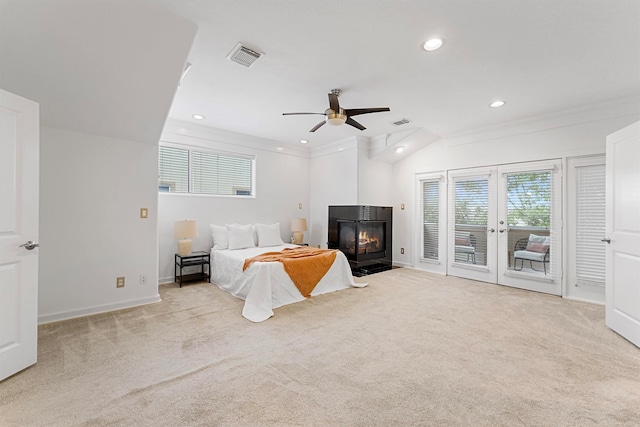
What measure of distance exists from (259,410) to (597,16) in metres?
3.63

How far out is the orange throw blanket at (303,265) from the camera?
3746mm

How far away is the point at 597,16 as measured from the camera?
6.89 ft

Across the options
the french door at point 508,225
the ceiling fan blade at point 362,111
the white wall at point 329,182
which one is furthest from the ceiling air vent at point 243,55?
the french door at point 508,225

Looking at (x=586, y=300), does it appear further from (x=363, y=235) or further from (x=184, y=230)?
(x=184, y=230)

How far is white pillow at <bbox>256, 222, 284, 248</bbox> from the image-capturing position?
527 cm

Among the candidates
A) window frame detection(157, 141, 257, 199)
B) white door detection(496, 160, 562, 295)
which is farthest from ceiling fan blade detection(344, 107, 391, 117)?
window frame detection(157, 141, 257, 199)

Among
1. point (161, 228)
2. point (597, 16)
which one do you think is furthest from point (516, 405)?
point (161, 228)

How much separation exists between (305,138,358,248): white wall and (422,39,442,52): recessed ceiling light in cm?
315

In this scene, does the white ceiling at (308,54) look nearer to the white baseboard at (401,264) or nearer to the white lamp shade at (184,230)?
the white lamp shade at (184,230)

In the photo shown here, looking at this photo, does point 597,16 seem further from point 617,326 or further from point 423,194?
point 423,194

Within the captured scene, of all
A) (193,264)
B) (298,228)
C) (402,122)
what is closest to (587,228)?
(402,122)

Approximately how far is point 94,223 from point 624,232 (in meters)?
5.64

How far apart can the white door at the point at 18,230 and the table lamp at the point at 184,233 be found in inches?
86.1

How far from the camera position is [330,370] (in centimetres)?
212
